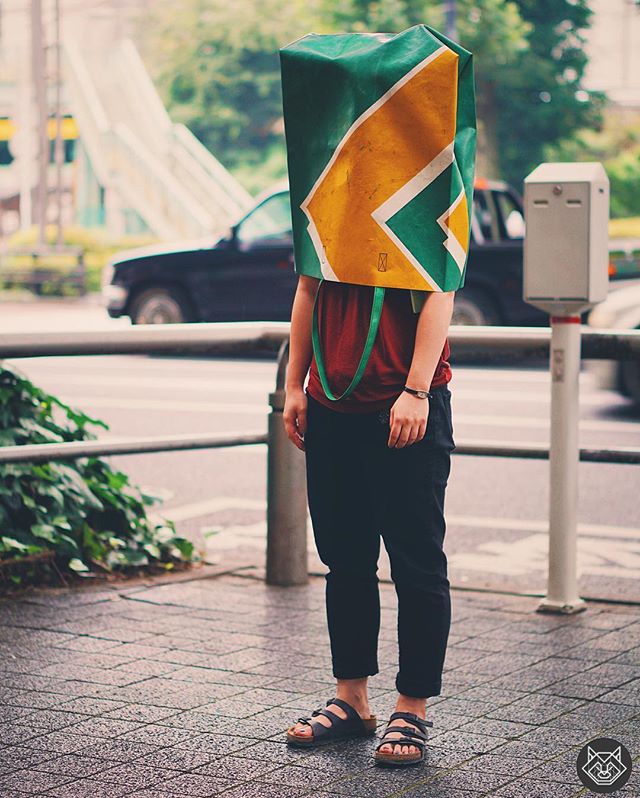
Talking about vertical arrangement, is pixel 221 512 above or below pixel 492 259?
below

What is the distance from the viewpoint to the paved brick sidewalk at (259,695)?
Answer: 3537mm

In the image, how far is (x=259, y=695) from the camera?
427cm

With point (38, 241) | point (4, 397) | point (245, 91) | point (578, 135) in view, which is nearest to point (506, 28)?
point (578, 135)

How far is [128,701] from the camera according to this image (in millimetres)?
4188

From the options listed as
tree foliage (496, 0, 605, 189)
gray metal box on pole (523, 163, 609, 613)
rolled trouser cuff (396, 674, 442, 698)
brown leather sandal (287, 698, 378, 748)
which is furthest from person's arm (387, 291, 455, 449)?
tree foliage (496, 0, 605, 189)

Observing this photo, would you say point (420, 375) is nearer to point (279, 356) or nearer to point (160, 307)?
point (279, 356)

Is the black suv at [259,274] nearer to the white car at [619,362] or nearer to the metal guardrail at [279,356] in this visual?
the white car at [619,362]

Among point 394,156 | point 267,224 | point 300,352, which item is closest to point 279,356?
point 300,352

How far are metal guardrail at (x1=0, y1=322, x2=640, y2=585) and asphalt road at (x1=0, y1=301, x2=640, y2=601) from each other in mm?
306

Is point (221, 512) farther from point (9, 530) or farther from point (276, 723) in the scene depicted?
point (276, 723)

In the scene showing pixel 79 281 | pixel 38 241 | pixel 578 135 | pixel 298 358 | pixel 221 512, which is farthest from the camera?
pixel 578 135

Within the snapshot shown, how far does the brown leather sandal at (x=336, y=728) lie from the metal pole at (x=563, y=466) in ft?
5.00

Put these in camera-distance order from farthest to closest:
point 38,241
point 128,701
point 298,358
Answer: point 38,241 → point 128,701 → point 298,358

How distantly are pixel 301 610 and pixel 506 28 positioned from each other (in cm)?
3112
